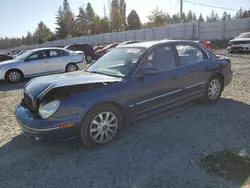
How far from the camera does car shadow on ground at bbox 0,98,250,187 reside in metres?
3.31

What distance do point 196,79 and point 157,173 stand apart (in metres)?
2.65

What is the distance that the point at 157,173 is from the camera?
319cm

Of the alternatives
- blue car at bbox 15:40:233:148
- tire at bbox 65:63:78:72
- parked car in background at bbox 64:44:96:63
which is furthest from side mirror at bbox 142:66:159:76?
parked car in background at bbox 64:44:96:63

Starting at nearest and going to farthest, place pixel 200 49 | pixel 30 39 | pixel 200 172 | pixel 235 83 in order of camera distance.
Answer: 1. pixel 200 172
2. pixel 200 49
3. pixel 235 83
4. pixel 30 39

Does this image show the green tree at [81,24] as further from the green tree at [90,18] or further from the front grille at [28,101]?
the front grille at [28,101]

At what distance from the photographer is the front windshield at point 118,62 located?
4363mm

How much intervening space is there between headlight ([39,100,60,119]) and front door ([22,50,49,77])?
778cm

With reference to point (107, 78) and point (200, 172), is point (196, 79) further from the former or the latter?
point (200, 172)

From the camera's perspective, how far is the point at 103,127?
12.8 ft

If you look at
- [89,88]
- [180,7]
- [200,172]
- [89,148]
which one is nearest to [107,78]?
[89,88]

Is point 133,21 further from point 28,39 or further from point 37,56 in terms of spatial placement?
point 37,56

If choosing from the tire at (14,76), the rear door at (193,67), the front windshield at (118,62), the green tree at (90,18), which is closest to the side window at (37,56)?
the tire at (14,76)

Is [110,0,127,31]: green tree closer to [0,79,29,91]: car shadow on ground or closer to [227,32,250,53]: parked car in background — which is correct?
[227,32,250,53]: parked car in background

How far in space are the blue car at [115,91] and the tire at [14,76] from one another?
678cm
